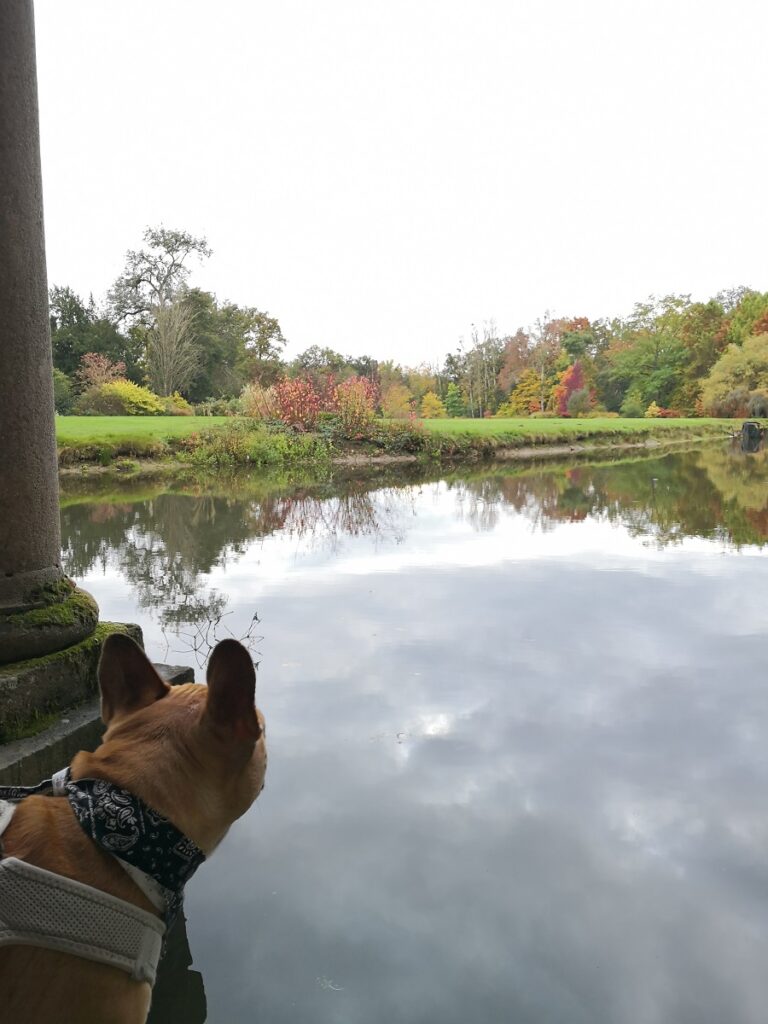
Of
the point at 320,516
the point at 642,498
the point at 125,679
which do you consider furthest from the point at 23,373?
the point at 642,498

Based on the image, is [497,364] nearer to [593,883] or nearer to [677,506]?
[677,506]

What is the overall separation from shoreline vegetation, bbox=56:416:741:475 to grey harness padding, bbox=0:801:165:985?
753 inches

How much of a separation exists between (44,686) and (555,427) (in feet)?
113

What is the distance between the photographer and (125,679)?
5.18 feet

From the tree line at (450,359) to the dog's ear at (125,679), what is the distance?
85.4 ft

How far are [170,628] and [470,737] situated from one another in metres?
2.75

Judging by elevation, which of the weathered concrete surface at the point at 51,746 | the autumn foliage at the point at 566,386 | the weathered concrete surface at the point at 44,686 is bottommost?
the weathered concrete surface at the point at 51,746

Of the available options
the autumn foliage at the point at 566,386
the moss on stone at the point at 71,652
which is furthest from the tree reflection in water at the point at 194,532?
the autumn foliage at the point at 566,386

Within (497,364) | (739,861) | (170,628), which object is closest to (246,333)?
(497,364)

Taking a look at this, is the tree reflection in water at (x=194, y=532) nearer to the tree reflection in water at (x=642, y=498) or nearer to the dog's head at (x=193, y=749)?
the tree reflection in water at (x=642, y=498)

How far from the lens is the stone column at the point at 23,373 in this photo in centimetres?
258

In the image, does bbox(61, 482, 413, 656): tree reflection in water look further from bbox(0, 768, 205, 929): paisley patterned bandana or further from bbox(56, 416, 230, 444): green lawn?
bbox(56, 416, 230, 444): green lawn

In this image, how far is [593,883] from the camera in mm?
2744

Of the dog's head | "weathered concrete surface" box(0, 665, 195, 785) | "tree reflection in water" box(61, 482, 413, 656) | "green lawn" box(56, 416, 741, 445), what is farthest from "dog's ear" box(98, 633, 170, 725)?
"green lawn" box(56, 416, 741, 445)
